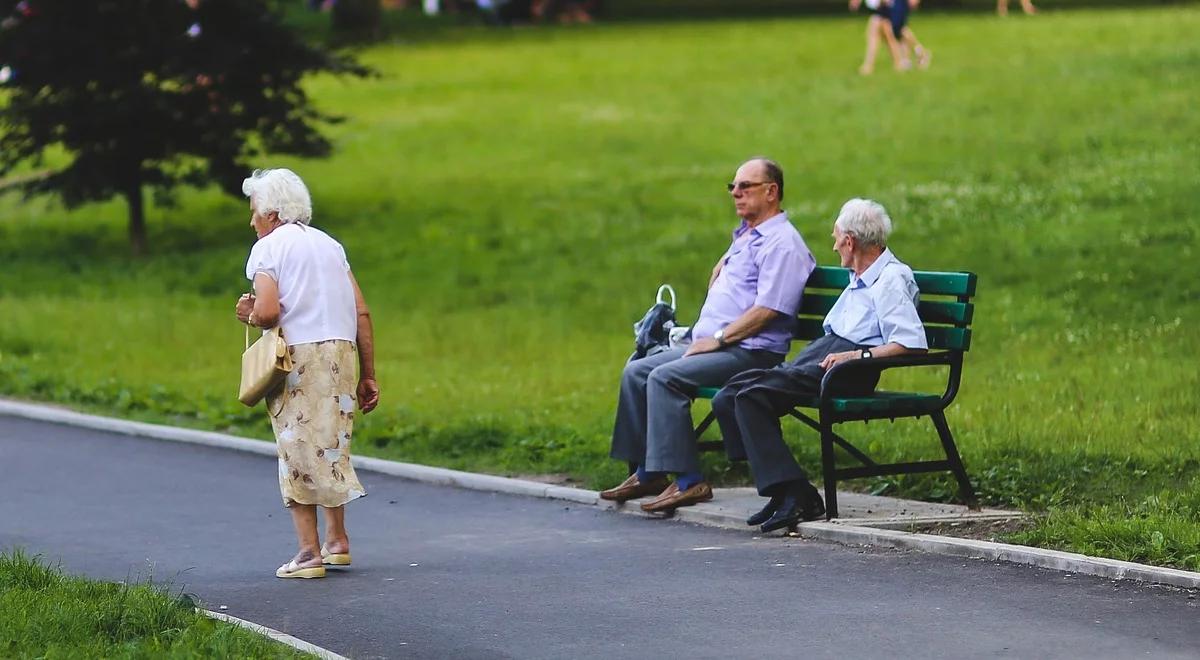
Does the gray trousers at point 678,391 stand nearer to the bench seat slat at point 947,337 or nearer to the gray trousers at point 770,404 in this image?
the gray trousers at point 770,404

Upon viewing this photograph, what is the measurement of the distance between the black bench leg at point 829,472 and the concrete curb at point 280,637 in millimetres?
2903

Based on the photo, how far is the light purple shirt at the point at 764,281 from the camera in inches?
384

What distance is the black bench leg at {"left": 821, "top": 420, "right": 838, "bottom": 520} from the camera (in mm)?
8953

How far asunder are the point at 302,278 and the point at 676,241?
13.3 meters

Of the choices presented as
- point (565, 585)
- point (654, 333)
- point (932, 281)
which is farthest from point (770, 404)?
point (565, 585)

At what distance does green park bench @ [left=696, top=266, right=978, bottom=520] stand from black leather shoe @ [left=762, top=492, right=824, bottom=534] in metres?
0.07

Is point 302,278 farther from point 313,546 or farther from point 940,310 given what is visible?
point 940,310

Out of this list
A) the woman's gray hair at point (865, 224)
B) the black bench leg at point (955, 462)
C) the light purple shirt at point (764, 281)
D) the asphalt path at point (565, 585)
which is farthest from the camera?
the light purple shirt at point (764, 281)

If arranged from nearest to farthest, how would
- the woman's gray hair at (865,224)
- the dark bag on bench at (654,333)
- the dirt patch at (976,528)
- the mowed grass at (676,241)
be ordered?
the dirt patch at (976,528) → the woman's gray hair at (865,224) → the dark bag on bench at (654,333) → the mowed grass at (676,241)

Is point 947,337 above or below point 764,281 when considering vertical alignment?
below

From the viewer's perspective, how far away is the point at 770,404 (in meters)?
9.17

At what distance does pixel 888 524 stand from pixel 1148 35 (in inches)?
1022

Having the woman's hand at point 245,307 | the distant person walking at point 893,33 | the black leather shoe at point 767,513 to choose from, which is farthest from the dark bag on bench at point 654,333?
the distant person walking at point 893,33

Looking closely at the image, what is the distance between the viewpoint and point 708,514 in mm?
9398
